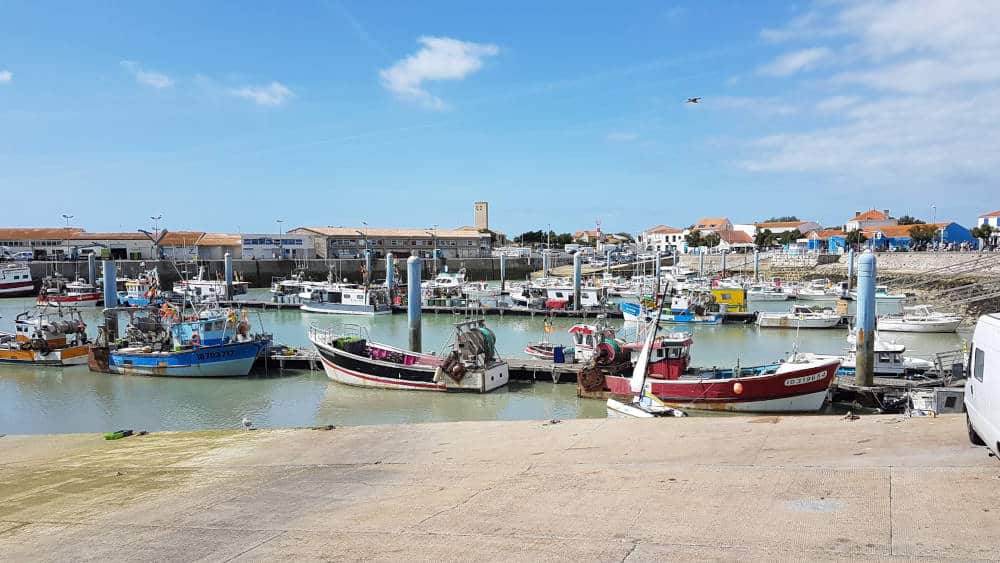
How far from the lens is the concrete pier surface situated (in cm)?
580

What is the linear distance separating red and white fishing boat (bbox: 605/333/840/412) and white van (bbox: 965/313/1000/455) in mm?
11158

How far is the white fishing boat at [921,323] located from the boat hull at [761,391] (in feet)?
67.5

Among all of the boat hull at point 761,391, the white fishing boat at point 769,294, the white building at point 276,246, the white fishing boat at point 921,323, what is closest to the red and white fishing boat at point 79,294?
the white building at point 276,246

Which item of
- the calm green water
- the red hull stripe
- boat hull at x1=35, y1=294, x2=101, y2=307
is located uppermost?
boat hull at x1=35, y1=294, x2=101, y2=307

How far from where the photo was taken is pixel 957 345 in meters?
31.9

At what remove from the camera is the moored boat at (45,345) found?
27172 millimetres

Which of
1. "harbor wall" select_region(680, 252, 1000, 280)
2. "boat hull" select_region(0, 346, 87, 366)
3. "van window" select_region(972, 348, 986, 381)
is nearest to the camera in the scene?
"van window" select_region(972, 348, 986, 381)

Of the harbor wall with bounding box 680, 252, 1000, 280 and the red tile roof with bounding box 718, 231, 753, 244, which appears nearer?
the harbor wall with bounding box 680, 252, 1000, 280

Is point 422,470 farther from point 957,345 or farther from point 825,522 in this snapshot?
point 957,345

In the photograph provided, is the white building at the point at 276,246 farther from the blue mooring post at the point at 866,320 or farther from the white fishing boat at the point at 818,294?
the blue mooring post at the point at 866,320

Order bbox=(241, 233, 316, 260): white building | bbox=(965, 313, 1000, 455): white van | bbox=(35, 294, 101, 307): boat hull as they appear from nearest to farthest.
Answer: bbox=(965, 313, 1000, 455): white van, bbox=(35, 294, 101, 307): boat hull, bbox=(241, 233, 316, 260): white building

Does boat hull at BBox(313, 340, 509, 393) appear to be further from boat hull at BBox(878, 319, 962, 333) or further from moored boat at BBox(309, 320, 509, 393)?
boat hull at BBox(878, 319, 962, 333)

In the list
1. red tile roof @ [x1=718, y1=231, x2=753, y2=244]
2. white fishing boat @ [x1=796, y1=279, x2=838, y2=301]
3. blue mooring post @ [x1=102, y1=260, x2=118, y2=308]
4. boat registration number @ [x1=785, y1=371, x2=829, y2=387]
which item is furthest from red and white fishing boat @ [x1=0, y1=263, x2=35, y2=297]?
red tile roof @ [x1=718, y1=231, x2=753, y2=244]

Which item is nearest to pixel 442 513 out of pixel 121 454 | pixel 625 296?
pixel 121 454
